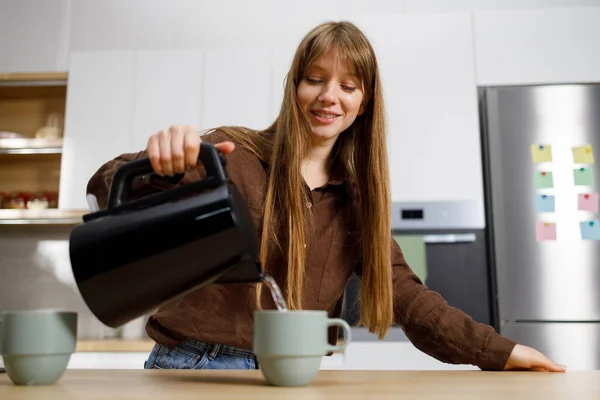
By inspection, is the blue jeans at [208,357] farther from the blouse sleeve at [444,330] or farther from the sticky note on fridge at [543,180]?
the sticky note on fridge at [543,180]

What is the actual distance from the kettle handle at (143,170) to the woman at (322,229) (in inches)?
10.6

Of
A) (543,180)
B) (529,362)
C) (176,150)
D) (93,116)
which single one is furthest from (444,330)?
(93,116)

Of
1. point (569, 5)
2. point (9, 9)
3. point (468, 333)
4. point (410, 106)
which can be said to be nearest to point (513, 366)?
point (468, 333)

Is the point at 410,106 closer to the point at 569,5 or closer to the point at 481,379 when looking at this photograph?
the point at 569,5

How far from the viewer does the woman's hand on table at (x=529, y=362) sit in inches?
34.0

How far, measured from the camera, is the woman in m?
0.99

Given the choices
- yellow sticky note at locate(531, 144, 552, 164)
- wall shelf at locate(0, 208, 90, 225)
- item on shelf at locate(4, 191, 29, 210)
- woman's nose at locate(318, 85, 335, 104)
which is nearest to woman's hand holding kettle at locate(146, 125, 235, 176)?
woman's nose at locate(318, 85, 335, 104)

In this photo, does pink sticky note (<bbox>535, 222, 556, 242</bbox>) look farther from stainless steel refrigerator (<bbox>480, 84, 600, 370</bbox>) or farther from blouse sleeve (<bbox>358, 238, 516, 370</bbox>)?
blouse sleeve (<bbox>358, 238, 516, 370</bbox>)

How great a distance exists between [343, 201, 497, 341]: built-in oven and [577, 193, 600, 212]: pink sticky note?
363 millimetres

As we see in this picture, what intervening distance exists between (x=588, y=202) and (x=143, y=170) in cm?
201

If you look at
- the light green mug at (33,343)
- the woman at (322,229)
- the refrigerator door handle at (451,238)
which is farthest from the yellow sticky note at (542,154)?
the light green mug at (33,343)

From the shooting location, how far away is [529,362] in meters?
0.87

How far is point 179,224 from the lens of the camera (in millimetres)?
609

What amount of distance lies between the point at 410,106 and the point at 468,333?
1609 millimetres
